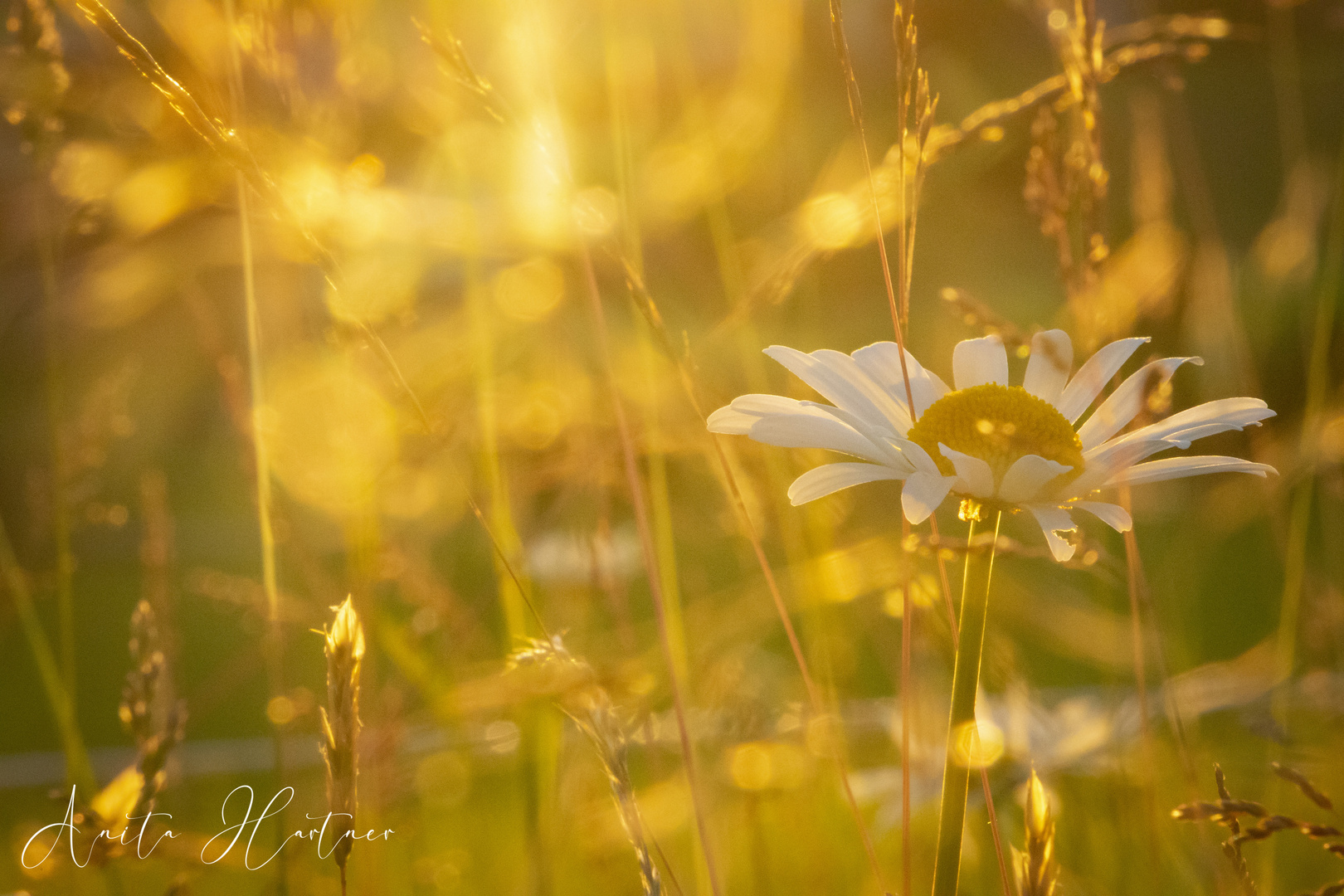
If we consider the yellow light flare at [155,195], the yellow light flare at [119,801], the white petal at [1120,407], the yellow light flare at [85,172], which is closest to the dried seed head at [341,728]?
the yellow light flare at [119,801]

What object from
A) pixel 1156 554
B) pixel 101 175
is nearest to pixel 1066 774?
pixel 101 175

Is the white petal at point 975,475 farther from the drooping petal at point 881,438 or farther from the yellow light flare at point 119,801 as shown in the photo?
the yellow light flare at point 119,801

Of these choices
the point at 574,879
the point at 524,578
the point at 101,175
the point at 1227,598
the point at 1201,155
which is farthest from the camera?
the point at 1201,155

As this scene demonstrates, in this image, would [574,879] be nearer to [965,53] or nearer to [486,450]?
[486,450]

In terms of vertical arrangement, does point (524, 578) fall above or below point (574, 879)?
above

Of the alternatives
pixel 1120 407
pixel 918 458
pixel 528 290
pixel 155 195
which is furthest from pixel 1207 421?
pixel 155 195

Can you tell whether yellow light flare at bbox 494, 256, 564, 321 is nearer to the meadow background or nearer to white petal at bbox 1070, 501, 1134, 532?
the meadow background

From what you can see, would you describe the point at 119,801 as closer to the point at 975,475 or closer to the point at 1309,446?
the point at 975,475

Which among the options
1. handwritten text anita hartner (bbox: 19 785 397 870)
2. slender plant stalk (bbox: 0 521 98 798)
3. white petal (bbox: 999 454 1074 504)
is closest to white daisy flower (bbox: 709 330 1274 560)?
white petal (bbox: 999 454 1074 504)
